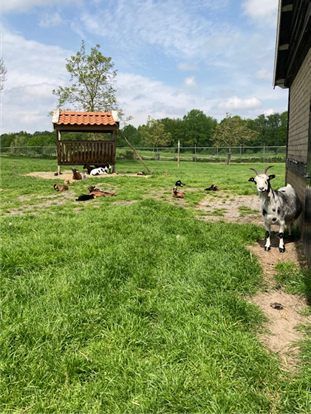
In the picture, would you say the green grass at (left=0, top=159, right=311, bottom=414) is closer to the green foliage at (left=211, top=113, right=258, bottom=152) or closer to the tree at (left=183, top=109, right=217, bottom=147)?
the green foliage at (left=211, top=113, right=258, bottom=152)

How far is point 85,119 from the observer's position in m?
15.7

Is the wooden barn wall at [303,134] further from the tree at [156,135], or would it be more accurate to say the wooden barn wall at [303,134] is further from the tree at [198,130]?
the tree at [198,130]

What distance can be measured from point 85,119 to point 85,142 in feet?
3.83

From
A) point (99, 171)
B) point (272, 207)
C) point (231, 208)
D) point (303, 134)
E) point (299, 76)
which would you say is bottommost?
point (231, 208)

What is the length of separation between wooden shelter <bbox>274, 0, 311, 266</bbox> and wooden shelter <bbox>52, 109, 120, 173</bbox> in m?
9.28

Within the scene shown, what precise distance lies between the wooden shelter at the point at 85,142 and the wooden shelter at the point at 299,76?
30.5 ft

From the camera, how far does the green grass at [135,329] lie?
1825 mm

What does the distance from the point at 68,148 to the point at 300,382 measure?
15546 millimetres

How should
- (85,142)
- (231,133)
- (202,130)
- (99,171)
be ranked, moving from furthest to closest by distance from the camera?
(202,130) → (231,133) → (85,142) → (99,171)

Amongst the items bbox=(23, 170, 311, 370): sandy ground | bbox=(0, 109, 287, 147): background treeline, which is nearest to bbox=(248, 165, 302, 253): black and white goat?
bbox=(23, 170, 311, 370): sandy ground

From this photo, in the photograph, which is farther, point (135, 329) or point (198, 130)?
point (198, 130)

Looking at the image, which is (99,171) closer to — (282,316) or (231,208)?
(231,208)

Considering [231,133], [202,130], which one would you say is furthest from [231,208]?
[202,130]

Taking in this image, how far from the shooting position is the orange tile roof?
1532 cm
